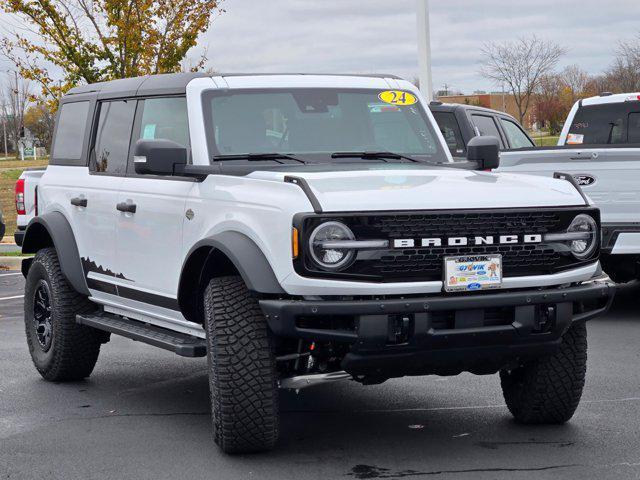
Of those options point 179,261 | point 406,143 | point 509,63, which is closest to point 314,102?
point 406,143

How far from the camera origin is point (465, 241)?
5602mm

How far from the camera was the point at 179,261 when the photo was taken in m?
6.51

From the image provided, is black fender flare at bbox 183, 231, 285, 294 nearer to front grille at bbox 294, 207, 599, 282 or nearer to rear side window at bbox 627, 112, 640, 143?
front grille at bbox 294, 207, 599, 282

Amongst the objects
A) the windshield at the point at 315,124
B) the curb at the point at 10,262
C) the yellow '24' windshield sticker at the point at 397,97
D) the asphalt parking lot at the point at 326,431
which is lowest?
the curb at the point at 10,262

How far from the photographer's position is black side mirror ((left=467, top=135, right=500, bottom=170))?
697 centimetres

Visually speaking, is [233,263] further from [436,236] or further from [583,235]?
[583,235]

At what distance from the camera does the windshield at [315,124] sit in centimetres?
682

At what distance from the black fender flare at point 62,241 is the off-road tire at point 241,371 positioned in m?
2.28

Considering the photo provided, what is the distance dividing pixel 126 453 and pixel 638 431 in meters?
2.74

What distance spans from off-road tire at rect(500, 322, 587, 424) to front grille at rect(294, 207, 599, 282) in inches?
24.0

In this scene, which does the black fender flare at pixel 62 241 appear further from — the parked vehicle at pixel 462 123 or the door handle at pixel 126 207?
the parked vehicle at pixel 462 123

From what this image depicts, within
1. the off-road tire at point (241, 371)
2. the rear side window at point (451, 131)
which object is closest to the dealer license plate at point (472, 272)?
the off-road tire at point (241, 371)

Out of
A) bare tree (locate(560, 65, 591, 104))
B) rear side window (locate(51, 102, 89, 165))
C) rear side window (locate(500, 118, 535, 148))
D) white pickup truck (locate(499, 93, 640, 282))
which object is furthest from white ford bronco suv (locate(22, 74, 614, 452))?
bare tree (locate(560, 65, 591, 104))

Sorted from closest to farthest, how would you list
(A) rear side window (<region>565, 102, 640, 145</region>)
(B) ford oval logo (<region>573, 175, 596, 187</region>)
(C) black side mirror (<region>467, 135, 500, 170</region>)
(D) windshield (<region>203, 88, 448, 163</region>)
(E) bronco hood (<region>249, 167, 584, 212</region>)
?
(E) bronco hood (<region>249, 167, 584, 212</region>) < (D) windshield (<region>203, 88, 448, 163</region>) < (C) black side mirror (<region>467, 135, 500, 170</region>) < (B) ford oval logo (<region>573, 175, 596, 187</region>) < (A) rear side window (<region>565, 102, 640, 145</region>)
